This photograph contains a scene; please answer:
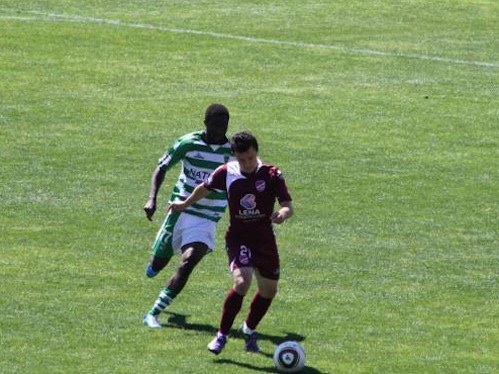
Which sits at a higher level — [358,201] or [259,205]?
[259,205]

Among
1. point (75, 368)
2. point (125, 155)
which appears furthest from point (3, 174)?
point (75, 368)

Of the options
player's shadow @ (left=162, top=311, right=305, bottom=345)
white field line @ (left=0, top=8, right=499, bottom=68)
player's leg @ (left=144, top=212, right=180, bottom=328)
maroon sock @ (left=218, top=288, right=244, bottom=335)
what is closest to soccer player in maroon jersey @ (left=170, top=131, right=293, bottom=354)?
maroon sock @ (left=218, top=288, right=244, bottom=335)

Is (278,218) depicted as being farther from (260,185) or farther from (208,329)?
(208,329)

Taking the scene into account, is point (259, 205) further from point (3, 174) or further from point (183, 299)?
point (3, 174)

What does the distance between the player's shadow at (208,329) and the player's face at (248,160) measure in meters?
2.01

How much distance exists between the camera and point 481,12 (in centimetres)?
3428

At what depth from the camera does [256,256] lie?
13.8 meters

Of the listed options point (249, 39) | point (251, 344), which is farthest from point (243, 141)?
point (249, 39)

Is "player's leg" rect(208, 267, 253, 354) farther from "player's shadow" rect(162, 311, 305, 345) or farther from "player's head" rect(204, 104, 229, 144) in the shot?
"player's head" rect(204, 104, 229, 144)

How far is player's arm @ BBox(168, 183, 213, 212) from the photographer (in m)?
14.1

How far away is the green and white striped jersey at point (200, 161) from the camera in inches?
592

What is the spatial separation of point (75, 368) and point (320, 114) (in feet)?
41.6

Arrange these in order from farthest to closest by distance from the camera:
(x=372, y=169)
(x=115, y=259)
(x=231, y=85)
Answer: (x=231, y=85), (x=372, y=169), (x=115, y=259)

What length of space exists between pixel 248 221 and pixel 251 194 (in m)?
0.30
